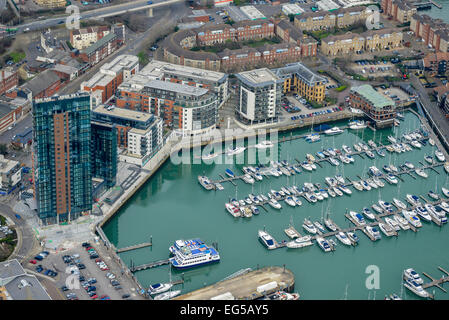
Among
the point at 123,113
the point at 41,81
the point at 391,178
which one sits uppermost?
the point at 123,113

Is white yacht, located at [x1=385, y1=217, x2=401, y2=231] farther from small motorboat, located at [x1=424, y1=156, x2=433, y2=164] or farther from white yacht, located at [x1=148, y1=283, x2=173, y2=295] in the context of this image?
white yacht, located at [x1=148, y1=283, x2=173, y2=295]

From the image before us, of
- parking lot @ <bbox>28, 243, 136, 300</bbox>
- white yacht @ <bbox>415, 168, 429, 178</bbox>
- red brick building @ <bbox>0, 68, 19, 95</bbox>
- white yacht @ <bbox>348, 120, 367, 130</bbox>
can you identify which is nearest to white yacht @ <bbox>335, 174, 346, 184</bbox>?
white yacht @ <bbox>415, 168, 429, 178</bbox>

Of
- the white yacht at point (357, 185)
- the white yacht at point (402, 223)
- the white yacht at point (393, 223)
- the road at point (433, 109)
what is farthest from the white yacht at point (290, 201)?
the road at point (433, 109)

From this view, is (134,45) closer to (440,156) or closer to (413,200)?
(440,156)

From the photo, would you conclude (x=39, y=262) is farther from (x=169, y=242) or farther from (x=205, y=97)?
(x=205, y=97)

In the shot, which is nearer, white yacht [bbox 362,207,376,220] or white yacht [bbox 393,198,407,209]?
white yacht [bbox 362,207,376,220]

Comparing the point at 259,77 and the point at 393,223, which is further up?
the point at 259,77

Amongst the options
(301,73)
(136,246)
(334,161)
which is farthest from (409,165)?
(136,246)

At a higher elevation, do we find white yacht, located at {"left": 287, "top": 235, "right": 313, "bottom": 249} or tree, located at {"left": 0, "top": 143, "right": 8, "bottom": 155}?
tree, located at {"left": 0, "top": 143, "right": 8, "bottom": 155}
